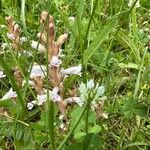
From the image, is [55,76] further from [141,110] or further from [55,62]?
[141,110]

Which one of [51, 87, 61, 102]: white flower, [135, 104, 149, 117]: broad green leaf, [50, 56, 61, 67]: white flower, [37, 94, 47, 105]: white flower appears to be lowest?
[135, 104, 149, 117]: broad green leaf

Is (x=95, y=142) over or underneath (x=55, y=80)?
underneath

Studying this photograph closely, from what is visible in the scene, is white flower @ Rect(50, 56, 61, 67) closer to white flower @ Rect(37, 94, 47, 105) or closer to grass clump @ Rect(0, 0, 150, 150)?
grass clump @ Rect(0, 0, 150, 150)

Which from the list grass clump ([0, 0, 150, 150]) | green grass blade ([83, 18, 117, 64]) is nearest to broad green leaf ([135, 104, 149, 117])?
grass clump ([0, 0, 150, 150])

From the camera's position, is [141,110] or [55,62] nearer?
[55,62]

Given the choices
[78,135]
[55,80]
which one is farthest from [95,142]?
[55,80]

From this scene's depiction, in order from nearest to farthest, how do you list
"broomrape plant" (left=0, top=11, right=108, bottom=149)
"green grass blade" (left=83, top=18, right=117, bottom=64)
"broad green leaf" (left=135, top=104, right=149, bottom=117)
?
"broomrape plant" (left=0, top=11, right=108, bottom=149) < "green grass blade" (left=83, top=18, right=117, bottom=64) < "broad green leaf" (left=135, top=104, right=149, bottom=117)

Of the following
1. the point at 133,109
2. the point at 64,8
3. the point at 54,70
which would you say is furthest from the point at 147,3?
the point at 54,70

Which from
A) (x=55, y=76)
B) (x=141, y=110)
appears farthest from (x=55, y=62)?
(x=141, y=110)

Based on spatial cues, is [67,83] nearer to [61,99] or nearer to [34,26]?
[61,99]

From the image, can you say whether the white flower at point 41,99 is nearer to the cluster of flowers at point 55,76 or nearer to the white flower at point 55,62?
the cluster of flowers at point 55,76

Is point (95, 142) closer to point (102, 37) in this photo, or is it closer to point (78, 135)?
point (78, 135)

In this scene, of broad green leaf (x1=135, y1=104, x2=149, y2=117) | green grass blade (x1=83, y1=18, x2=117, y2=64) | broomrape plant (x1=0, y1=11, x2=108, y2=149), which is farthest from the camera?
broad green leaf (x1=135, y1=104, x2=149, y2=117)
